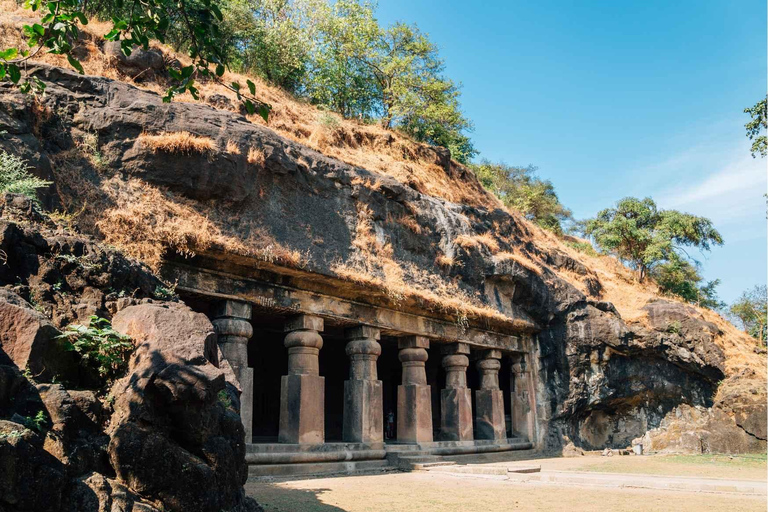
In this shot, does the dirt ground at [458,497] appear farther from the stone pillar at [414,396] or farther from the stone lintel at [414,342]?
the stone lintel at [414,342]

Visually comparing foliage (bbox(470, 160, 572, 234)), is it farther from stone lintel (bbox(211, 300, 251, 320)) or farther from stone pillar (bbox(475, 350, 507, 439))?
stone lintel (bbox(211, 300, 251, 320))

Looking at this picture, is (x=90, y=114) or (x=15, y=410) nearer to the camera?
(x=15, y=410)

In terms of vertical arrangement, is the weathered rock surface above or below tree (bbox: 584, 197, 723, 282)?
below

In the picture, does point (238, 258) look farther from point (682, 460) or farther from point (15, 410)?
point (682, 460)

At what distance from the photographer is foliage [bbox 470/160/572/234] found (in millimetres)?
34750

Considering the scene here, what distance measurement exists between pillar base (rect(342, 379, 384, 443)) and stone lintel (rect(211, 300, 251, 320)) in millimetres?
3080

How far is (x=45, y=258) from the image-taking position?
5.62 m

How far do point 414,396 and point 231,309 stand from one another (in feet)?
17.0

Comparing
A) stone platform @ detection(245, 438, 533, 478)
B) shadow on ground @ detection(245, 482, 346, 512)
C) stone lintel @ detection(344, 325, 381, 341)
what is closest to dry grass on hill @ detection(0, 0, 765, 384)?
stone lintel @ detection(344, 325, 381, 341)

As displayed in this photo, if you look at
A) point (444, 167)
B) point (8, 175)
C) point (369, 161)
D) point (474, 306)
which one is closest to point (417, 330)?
point (474, 306)

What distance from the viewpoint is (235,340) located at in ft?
35.3

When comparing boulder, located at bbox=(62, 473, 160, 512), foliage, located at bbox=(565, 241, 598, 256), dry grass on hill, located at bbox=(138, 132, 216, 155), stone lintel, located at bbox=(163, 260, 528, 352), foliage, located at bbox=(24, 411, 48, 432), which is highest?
foliage, located at bbox=(565, 241, 598, 256)

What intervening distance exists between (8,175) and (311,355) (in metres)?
6.16

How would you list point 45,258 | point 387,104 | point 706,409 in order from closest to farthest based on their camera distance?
point 45,258 → point 706,409 → point 387,104
